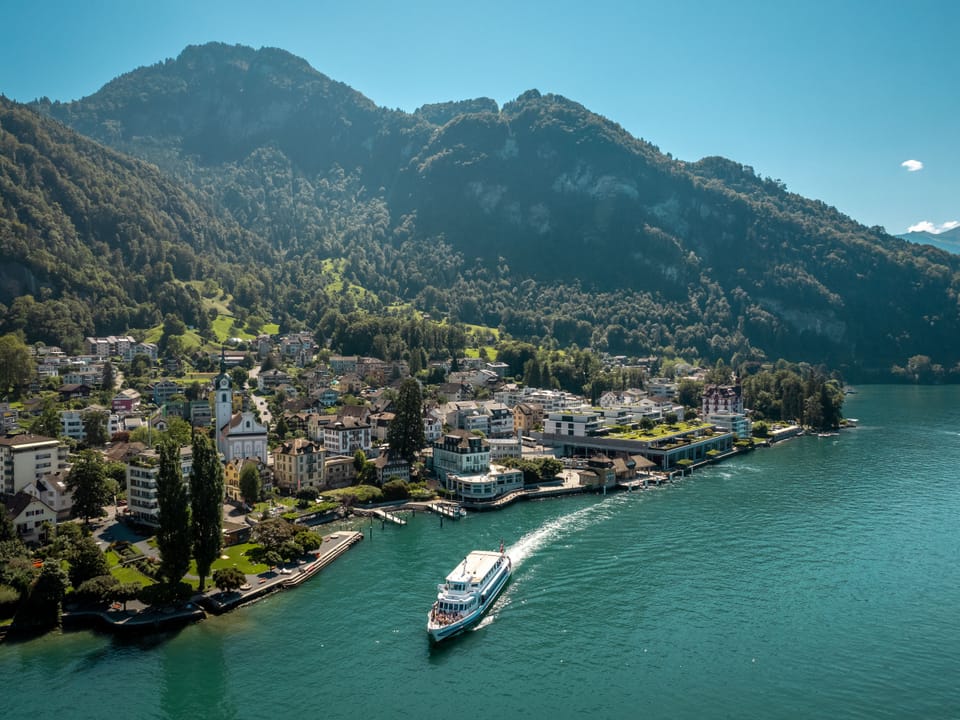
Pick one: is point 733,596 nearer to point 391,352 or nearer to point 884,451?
point 884,451

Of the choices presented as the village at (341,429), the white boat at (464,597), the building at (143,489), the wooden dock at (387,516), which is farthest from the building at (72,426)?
the white boat at (464,597)

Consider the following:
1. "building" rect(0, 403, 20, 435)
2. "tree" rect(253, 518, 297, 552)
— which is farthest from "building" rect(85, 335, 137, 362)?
"tree" rect(253, 518, 297, 552)

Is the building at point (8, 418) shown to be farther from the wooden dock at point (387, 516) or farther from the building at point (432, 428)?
the building at point (432, 428)

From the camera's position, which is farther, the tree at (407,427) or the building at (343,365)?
the building at (343,365)

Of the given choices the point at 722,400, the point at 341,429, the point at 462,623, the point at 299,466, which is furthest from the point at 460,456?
the point at 722,400

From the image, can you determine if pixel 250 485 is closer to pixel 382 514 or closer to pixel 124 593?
pixel 382 514
